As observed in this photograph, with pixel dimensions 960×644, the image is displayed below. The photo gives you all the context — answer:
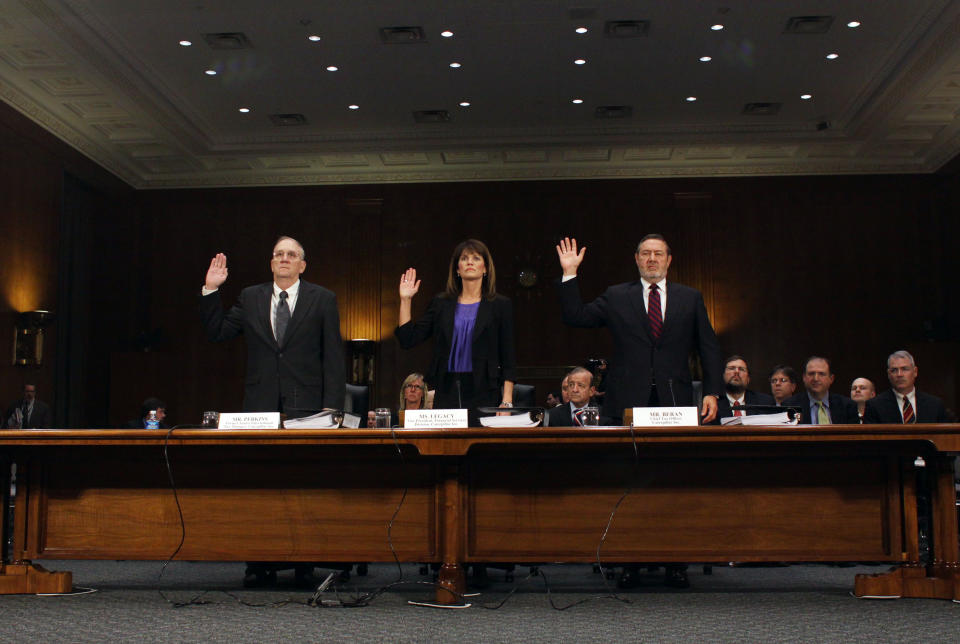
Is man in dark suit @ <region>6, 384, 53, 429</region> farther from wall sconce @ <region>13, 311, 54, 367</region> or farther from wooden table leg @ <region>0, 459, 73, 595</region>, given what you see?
wooden table leg @ <region>0, 459, 73, 595</region>

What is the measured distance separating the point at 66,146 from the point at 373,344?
3.94 m

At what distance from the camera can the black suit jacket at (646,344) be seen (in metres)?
3.69

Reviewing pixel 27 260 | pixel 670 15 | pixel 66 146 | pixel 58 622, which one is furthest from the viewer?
pixel 66 146

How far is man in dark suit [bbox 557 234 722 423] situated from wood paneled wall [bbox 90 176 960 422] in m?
7.13

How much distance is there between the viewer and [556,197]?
1133cm

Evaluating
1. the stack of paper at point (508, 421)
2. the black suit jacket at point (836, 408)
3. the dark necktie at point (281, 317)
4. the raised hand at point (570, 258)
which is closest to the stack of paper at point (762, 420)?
the stack of paper at point (508, 421)

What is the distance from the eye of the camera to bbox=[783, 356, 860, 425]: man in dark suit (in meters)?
5.70

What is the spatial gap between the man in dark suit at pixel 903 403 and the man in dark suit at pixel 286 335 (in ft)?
11.4

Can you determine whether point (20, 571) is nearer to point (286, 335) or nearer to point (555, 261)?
point (286, 335)

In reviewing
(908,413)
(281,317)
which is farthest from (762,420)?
(908,413)

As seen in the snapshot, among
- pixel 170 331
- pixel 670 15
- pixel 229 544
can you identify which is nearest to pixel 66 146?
pixel 170 331

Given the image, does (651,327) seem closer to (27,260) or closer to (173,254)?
(27,260)

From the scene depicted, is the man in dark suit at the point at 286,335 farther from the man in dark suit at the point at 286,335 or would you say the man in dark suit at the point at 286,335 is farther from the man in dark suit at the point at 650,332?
the man in dark suit at the point at 650,332

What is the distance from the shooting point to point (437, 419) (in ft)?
10.9
